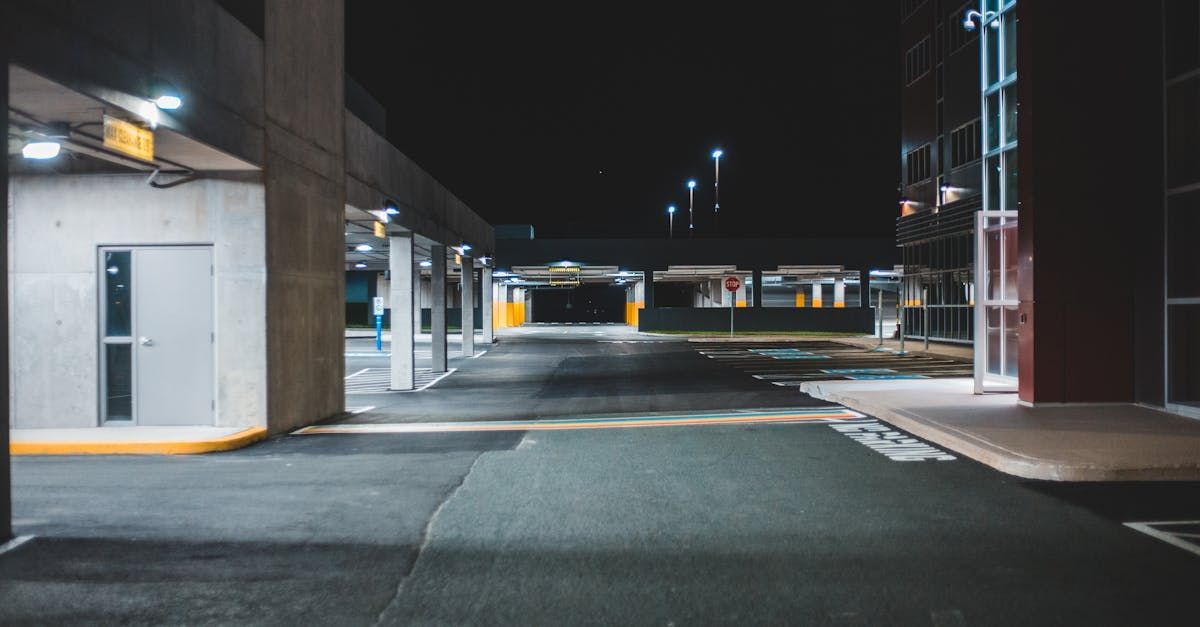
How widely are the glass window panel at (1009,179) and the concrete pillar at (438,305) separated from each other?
42.5ft

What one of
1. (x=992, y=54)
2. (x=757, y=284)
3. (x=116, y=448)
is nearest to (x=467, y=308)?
(x=992, y=54)

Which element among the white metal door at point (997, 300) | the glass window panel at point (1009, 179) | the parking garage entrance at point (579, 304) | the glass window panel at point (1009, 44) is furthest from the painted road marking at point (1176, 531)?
the parking garage entrance at point (579, 304)

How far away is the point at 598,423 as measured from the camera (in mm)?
11383

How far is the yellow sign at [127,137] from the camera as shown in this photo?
7.42 m

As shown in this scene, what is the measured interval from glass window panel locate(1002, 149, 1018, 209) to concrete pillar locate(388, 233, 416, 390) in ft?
39.3

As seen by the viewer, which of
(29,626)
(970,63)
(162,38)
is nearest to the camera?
(29,626)

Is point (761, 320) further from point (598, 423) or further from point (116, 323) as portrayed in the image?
point (116, 323)

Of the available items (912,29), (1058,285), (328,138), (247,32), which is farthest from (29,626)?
(912,29)

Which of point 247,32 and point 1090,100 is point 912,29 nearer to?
point 1090,100

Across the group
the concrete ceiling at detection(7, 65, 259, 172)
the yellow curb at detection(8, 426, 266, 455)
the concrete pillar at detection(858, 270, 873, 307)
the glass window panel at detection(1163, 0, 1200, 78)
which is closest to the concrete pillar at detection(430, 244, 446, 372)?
the concrete ceiling at detection(7, 65, 259, 172)

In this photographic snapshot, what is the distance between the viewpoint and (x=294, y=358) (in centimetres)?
1080

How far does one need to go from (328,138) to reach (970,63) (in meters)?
23.7

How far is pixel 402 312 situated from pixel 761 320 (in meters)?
33.2

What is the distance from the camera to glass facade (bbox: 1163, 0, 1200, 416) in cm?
1076
